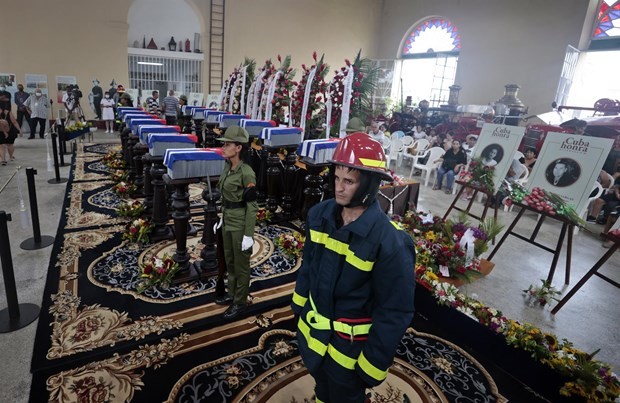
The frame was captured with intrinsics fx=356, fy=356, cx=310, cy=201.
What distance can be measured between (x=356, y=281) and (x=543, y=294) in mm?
2801

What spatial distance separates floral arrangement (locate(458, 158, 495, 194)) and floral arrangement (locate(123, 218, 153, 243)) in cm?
371

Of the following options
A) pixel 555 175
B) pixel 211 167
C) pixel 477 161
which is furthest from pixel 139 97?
pixel 555 175

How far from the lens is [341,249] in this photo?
4.43 feet

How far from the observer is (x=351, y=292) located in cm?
136

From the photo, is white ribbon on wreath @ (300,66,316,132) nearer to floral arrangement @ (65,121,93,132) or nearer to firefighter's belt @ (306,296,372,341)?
firefighter's belt @ (306,296,372,341)

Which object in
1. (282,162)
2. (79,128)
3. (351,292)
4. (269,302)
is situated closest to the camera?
(351,292)

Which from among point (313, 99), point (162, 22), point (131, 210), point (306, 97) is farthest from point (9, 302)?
point (162, 22)

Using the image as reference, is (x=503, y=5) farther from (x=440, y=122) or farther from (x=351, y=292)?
(x=351, y=292)

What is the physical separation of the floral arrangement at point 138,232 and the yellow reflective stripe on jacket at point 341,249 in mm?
2943

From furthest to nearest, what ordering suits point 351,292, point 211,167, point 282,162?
point 282,162, point 211,167, point 351,292

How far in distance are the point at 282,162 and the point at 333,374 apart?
3727 mm

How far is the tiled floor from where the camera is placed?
7.57 ft

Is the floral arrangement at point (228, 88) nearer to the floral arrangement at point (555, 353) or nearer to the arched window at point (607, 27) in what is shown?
the floral arrangement at point (555, 353)

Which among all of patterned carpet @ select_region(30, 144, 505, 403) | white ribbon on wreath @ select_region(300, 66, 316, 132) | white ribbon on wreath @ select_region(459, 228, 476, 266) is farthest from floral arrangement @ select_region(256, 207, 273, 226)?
white ribbon on wreath @ select_region(459, 228, 476, 266)
